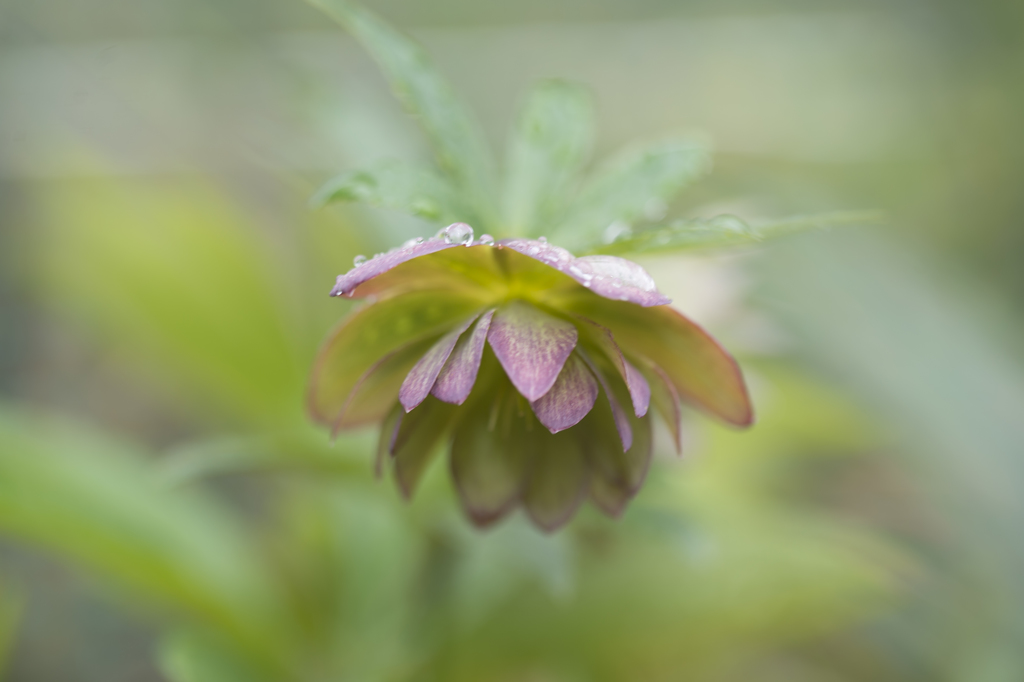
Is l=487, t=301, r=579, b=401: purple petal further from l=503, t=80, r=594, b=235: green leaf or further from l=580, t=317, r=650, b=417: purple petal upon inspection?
l=503, t=80, r=594, b=235: green leaf

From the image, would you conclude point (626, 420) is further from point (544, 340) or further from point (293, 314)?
point (293, 314)

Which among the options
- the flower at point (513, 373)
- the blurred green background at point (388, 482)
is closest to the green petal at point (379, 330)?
the flower at point (513, 373)

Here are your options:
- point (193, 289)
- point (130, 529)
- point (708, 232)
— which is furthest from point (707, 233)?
point (193, 289)

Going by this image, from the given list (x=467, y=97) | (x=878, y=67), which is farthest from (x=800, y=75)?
(x=467, y=97)

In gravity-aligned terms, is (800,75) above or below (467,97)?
above

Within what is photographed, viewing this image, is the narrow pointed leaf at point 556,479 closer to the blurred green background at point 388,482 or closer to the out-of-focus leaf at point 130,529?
the blurred green background at point 388,482

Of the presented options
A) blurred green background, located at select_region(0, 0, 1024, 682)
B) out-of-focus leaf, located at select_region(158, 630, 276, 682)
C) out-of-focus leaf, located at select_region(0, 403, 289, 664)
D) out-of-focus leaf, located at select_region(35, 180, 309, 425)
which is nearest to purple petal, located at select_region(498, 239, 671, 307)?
blurred green background, located at select_region(0, 0, 1024, 682)

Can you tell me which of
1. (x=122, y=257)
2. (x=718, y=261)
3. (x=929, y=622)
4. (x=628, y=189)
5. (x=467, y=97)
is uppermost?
(x=467, y=97)

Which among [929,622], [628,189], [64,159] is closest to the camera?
[628,189]
